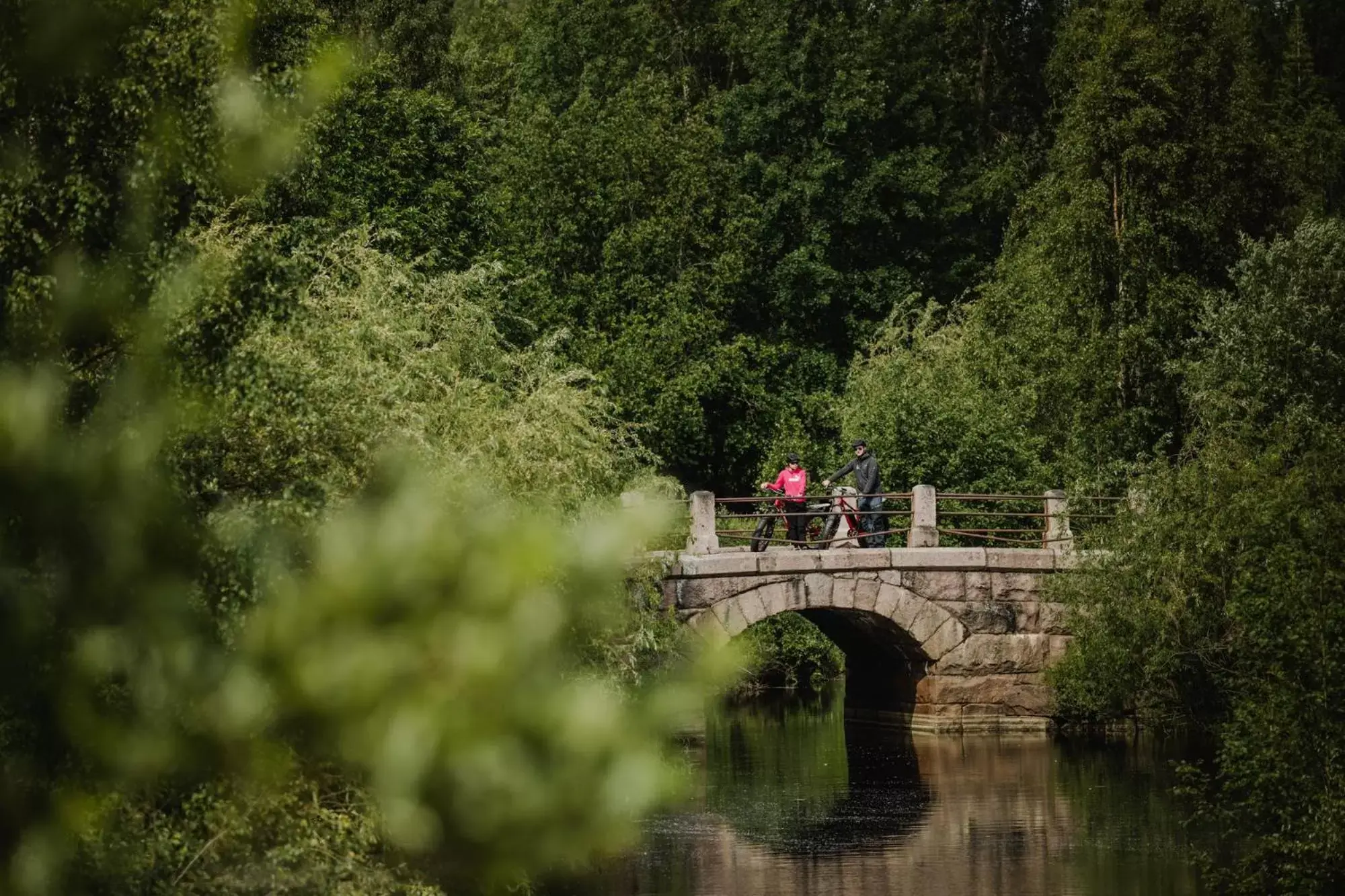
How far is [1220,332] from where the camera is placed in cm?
2656

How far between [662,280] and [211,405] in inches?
1175

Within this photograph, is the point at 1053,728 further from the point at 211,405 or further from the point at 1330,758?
the point at 211,405

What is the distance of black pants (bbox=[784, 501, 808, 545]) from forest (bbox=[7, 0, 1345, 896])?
3426 millimetres

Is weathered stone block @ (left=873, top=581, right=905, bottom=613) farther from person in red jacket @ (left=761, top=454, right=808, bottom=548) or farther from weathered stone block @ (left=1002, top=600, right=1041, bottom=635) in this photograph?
weathered stone block @ (left=1002, top=600, right=1041, bottom=635)

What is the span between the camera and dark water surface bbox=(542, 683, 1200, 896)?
16484 millimetres

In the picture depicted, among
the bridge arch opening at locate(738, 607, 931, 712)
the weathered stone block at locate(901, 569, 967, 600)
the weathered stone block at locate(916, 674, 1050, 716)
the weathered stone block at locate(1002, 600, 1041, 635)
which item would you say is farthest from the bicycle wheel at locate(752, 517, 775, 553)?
the weathered stone block at locate(1002, 600, 1041, 635)

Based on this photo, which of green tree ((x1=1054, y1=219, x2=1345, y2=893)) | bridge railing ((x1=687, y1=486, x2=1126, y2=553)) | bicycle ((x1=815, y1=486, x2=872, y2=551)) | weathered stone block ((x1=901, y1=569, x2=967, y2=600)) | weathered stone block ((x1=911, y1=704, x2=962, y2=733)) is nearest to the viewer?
green tree ((x1=1054, y1=219, x2=1345, y2=893))

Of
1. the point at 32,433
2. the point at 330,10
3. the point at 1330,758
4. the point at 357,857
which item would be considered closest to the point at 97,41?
the point at 32,433

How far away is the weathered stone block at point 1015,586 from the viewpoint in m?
26.0

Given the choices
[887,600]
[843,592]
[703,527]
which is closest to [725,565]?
[703,527]

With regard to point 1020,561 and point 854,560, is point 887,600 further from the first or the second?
point 1020,561

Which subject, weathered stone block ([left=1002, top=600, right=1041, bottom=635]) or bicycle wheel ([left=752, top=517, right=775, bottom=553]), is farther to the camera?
weathered stone block ([left=1002, top=600, right=1041, bottom=635])

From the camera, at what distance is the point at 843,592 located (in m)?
25.5

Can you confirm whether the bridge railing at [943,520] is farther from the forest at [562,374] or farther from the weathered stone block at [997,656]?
the weathered stone block at [997,656]
